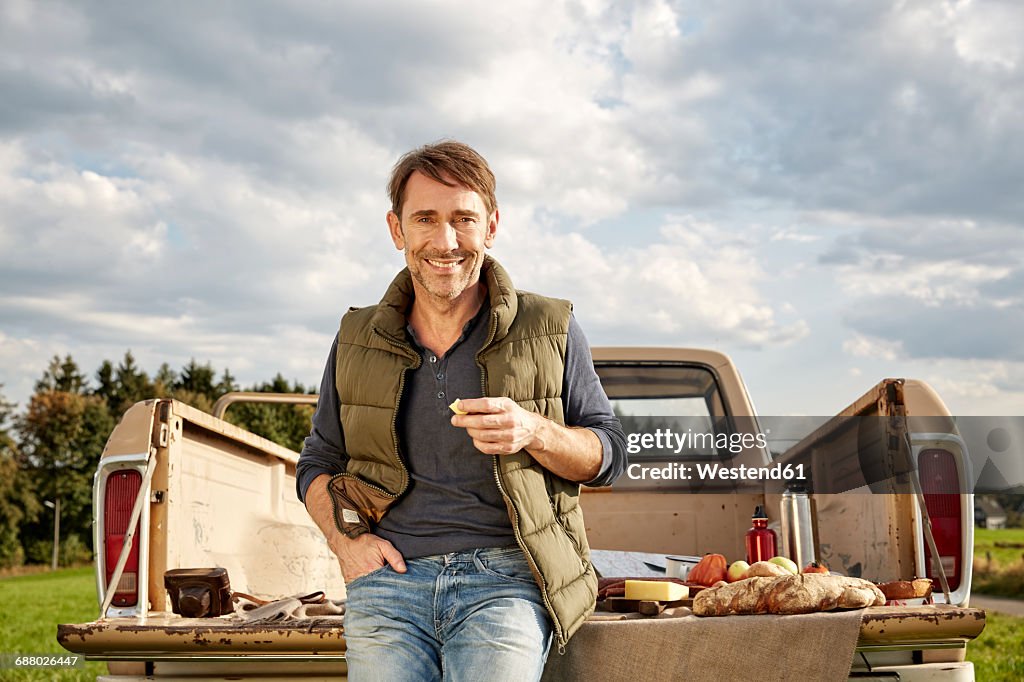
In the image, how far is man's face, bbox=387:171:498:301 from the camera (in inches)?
99.7

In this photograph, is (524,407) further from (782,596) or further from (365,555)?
(782,596)

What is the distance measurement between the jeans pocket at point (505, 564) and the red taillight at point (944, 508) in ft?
4.88

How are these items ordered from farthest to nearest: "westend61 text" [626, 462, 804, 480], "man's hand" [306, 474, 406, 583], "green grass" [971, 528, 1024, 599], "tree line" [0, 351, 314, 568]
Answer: "tree line" [0, 351, 314, 568], "green grass" [971, 528, 1024, 599], "westend61 text" [626, 462, 804, 480], "man's hand" [306, 474, 406, 583]

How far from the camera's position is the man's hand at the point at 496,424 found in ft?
7.32

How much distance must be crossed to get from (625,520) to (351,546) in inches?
81.4

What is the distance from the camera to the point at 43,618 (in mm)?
16906

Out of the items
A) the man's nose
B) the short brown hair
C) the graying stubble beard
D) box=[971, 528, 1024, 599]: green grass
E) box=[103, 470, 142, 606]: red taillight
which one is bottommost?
box=[971, 528, 1024, 599]: green grass

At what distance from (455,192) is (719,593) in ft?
4.05

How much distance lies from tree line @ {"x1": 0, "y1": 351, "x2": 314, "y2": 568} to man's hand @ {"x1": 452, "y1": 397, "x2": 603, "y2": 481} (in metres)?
37.2

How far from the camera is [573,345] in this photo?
259 centimetres

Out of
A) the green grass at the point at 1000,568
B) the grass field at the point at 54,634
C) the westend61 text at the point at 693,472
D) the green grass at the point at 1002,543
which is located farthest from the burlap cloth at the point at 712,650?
the green grass at the point at 1002,543

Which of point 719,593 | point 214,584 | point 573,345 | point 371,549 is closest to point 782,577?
point 719,593

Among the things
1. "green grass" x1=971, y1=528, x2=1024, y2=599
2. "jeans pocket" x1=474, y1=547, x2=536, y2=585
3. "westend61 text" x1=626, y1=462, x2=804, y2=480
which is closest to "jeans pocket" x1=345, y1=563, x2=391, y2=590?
"jeans pocket" x1=474, y1=547, x2=536, y2=585

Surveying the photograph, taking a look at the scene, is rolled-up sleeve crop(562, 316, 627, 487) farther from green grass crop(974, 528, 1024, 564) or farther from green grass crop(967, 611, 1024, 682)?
green grass crop(974, 528, 1024, 564)
